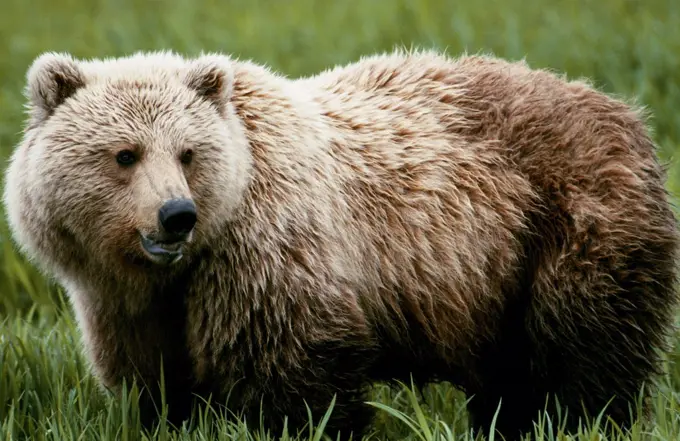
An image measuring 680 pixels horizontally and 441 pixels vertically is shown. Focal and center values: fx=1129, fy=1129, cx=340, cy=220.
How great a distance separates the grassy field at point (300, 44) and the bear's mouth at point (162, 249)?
3.27 feet

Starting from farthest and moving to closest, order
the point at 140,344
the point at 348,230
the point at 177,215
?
the point at 348,230 → the point at 140,344 → the point at 177,215

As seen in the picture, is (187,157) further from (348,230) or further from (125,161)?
(348,230)

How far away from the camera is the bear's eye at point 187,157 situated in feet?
15.2

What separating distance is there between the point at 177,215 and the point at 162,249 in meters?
0.23

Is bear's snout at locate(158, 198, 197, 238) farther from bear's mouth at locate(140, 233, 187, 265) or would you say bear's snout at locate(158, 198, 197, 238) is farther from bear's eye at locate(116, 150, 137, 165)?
bear's eye at locate(116, 150, 137, 165)

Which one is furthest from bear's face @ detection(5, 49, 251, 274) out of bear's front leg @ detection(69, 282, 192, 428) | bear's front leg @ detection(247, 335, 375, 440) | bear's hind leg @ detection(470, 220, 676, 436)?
bear's hind leg @ detection(470, 220, 676, 436)

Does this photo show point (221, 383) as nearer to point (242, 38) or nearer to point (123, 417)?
point (123, 417)

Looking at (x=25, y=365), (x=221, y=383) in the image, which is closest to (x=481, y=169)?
(x=221, y=383)

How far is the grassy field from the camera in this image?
5762 mm

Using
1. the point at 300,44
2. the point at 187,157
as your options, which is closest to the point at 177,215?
the point at 187,157

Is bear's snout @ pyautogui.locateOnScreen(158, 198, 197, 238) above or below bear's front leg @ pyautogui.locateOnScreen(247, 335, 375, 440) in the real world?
above

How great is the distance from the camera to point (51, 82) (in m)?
4.71

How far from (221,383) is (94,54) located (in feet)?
22.4

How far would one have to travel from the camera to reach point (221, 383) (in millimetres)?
4906
